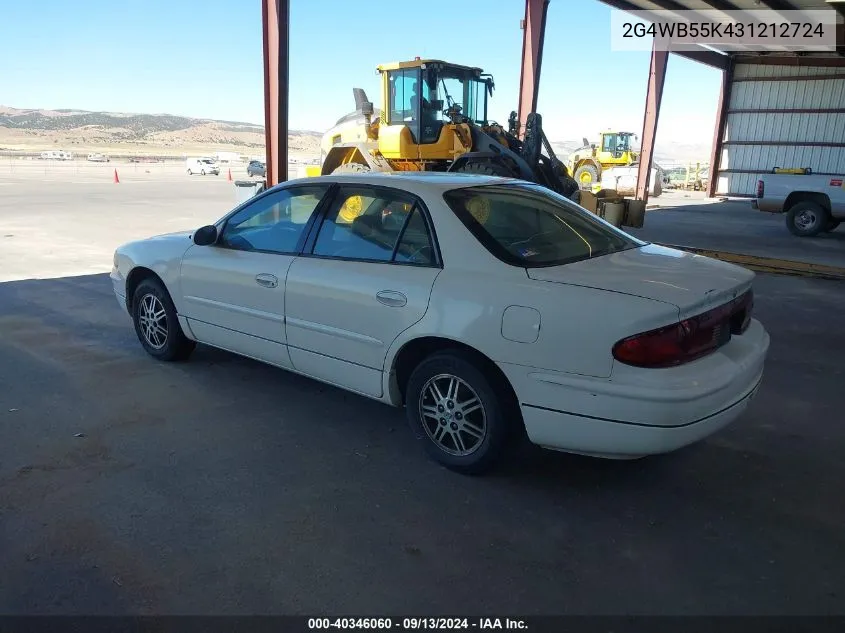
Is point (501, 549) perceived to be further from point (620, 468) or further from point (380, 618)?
point (620, 468)

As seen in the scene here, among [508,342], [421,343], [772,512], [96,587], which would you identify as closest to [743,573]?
[772,512]

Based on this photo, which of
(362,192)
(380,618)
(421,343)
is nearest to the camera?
(380,618)

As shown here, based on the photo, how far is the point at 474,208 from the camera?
354 centimetres

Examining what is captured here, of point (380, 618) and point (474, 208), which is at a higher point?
point (474, 208)

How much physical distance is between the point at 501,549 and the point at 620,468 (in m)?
1.06

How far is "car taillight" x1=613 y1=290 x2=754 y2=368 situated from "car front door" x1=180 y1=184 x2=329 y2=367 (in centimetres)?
213

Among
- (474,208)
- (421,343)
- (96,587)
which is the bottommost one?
(96,587)

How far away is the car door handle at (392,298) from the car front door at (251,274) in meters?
0.80

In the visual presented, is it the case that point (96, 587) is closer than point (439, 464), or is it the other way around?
point (96, 587)

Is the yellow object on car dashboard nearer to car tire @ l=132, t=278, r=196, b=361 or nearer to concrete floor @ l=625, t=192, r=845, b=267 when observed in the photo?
car tire @ l=132, t=278, r=196, b=361

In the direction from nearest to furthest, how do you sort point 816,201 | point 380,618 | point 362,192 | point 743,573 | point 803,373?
point 380,618
point 743,573
point 362,192
point 803,373
point 816,201

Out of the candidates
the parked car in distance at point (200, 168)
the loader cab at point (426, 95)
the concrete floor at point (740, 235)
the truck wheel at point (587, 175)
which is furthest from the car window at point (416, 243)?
the parked car in distance at point (200, 168)

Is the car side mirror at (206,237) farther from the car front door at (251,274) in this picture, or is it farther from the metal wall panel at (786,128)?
the metal wall panel at (786,128)

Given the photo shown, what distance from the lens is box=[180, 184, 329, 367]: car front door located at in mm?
4043
